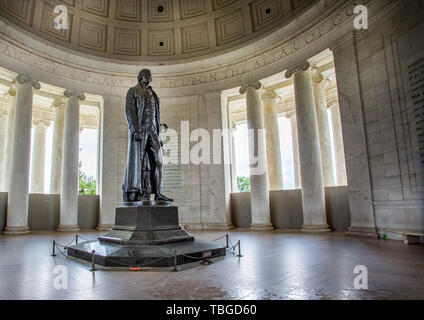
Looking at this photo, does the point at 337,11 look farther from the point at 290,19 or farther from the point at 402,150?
the point at 402,150

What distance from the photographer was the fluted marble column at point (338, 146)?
2114 centimetres

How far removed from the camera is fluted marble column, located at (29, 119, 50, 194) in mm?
23734

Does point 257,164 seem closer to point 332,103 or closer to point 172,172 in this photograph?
point 172,172

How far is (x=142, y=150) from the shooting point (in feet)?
30.9

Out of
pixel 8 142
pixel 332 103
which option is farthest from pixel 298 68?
pixel 8 142

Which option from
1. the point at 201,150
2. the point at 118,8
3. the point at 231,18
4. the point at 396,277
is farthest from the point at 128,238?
the point at 118,8

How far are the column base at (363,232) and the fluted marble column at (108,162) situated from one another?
559 inches

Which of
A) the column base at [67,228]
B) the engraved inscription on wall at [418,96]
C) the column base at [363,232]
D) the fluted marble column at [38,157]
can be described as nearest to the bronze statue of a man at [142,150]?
the column base at [363,232]

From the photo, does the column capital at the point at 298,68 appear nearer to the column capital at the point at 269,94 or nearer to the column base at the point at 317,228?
the column capital at the point at 269,94

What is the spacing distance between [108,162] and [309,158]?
1301cm

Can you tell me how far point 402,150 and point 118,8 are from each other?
2054 centimetres

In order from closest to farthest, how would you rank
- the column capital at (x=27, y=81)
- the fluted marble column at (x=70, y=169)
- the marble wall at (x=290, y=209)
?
the marble wall at (x=290, y=209) < the column capital at (x=27, y=81) < the fluted marble column at (x=70, y=169)

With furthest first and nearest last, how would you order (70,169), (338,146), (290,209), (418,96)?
(338,146)
(70,169)
(290,209)
(418,96)
